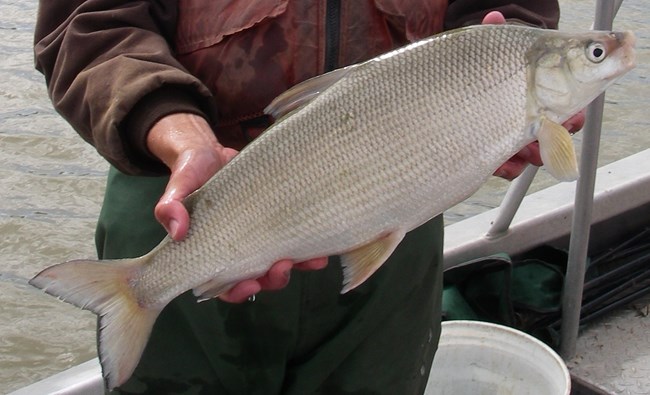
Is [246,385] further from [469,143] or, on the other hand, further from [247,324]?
[469,143]

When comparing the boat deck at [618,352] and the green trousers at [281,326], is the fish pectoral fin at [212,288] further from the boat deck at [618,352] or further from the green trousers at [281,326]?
the boat deck at [618,352]

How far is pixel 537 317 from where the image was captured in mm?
3135

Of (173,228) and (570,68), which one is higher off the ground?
(570,68)

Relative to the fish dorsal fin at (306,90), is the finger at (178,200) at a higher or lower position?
lower

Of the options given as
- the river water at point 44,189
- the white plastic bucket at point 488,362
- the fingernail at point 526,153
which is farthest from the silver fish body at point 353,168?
the river water at point 44,189

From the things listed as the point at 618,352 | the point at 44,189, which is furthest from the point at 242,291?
the point at 44,189

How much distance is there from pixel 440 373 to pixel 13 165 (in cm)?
350

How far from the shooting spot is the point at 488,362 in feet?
9.37

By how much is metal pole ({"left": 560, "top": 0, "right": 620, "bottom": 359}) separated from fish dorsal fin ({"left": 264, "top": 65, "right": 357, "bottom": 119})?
1.21 meters

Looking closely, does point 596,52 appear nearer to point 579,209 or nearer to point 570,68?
point 570,68

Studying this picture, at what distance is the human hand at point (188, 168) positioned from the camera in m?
1.65

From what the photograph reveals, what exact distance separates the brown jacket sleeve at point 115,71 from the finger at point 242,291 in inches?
11.6

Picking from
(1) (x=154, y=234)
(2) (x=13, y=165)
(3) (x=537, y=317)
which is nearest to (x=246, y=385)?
(1) (x=154, y=234)

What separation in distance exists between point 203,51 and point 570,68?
0.69m
